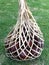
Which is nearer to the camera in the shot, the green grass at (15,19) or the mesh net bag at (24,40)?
the mesh net bag at (24,40)

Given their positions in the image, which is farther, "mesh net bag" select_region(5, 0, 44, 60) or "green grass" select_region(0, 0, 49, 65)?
"green grass" select_region(0, 0, 49, 65)

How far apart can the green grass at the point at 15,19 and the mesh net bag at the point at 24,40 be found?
0.25 ft

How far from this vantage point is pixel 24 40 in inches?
90.6

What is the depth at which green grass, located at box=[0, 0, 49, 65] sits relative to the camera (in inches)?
94.0

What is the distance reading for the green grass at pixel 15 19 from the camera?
239 centimetres

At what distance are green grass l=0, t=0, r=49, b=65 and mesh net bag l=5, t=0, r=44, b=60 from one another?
0.25ft

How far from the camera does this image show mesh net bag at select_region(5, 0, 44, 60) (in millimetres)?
2283

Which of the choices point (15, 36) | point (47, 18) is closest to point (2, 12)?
point (47, 18)

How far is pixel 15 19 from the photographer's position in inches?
129

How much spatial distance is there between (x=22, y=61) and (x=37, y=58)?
6.4 inches

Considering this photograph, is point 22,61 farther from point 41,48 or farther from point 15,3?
point 15,3

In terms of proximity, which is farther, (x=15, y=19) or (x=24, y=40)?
(x=15, y=19)

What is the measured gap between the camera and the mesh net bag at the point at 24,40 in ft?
7.49

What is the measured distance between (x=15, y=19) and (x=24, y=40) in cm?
101
